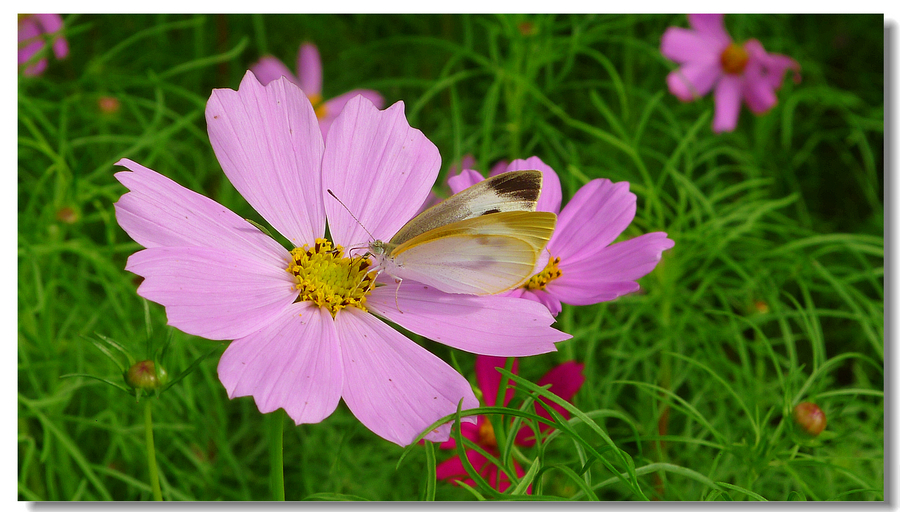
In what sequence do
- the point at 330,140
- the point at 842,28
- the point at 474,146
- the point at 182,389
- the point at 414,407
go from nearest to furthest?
the point at 414,407 → the point at 330,140 → the point at 182,389 → the point at 474,146 → the point at 842,28

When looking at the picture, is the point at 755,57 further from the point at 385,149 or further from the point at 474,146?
the point at 385,149

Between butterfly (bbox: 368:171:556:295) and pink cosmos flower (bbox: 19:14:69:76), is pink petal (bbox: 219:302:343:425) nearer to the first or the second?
butterfly (bbox: 368:171:556:295)

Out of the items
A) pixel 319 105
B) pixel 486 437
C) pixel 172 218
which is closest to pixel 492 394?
pixel 486 437

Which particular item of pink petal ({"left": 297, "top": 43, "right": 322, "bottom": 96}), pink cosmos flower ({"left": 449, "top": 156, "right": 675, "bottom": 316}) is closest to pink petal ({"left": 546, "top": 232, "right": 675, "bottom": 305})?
pink cosmos flower ({"left": 449, "top": 156, "right": 675, "bottom": 316})

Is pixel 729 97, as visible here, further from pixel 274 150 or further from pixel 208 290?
pixel 208 290

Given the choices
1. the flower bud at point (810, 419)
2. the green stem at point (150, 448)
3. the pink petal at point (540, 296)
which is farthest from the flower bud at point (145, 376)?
the flower bud at point (810, 419)

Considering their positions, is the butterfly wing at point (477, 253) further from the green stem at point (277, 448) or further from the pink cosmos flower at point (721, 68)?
the pink cosmos flower at point (721, 68)
